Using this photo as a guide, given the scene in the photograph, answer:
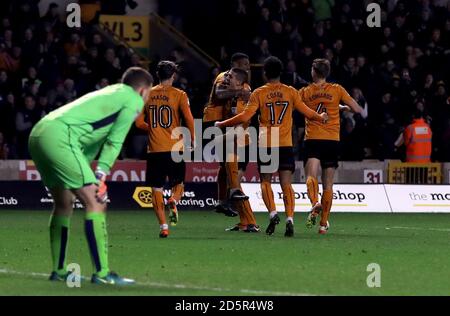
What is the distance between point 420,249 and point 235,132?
4.01m

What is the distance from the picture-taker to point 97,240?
36.4ft

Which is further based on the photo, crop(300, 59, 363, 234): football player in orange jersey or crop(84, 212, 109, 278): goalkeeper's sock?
crop(300, 59, 363, 234): football player in orange jersey

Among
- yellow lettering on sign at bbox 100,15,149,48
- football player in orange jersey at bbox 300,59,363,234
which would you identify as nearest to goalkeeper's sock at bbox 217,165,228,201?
football player in orange jersey at bbox 300,59,363,234

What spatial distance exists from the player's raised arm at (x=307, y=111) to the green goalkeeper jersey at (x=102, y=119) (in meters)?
5.85

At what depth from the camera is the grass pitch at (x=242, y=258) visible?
1117 cm

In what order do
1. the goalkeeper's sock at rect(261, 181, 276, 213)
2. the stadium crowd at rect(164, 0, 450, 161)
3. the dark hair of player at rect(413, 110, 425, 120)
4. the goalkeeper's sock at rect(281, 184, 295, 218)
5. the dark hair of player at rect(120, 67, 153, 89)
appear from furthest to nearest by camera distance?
1. the stadium crowd at rect(164, 0, 450, 161)
2. the dark hair of player at rect(413, 110, 425, 120)
3. the goalkeeper's sock at rect(261, 181, 276, 213)
4. the goalkeeper's sock at rect(281, 184, 295, 218)
5. the dark hair of player at rect(120, 67, 153, 89)

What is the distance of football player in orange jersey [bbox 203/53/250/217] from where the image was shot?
59.9 ft

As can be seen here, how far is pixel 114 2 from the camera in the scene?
30.8m

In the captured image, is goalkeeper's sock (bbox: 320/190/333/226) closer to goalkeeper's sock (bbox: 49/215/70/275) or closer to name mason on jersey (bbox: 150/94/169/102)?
name mason on jersey (bbox: 150/94/169/102)

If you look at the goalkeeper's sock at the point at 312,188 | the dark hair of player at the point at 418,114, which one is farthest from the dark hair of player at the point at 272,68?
the dark hair of player at the point at 418,114

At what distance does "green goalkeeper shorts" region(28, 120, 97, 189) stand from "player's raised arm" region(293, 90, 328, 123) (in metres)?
6.08

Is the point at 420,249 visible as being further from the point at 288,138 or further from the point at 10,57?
the point at 10,57

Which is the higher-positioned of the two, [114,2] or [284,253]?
[114,2]
